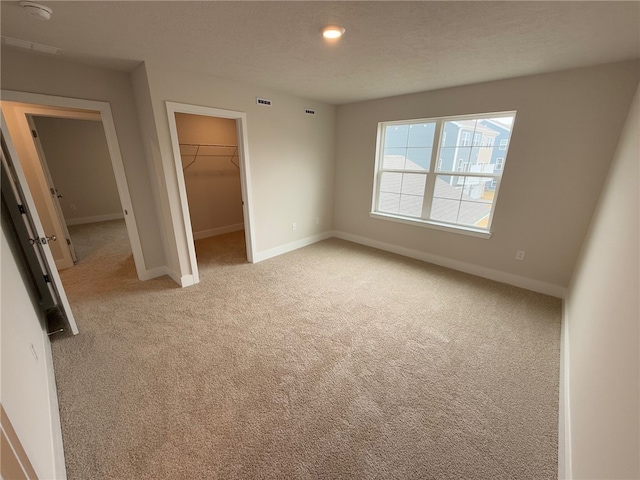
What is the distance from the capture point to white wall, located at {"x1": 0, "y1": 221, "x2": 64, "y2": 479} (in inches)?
38.4

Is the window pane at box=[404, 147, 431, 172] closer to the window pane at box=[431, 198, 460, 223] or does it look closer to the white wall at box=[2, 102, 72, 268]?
the window pane at box=[431, 198, 460, 223]

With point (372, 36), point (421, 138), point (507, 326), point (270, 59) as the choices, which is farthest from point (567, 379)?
point (270, 59)

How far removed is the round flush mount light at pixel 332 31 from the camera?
171 cm

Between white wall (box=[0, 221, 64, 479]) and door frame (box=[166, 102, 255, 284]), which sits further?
door frame (box=[166, 102, 255, 284])

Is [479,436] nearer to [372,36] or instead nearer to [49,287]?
[372,36]

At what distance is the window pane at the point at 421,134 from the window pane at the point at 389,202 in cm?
83

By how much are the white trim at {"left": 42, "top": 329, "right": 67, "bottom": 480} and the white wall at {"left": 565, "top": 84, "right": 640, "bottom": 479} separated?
231cm

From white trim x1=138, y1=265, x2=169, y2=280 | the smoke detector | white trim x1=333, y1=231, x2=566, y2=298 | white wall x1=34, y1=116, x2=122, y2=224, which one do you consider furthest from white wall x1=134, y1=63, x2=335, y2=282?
white wall x1=34, y1=116, x2=122, y2=224

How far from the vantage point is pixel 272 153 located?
11.9ft

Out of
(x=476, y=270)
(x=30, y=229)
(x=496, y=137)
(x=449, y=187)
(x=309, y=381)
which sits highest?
(x=496, y=137)

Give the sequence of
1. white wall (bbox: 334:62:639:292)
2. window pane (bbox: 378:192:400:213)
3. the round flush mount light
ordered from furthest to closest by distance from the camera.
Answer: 1. window pane (bbox: 378:192:400:213)
2. white wall (bbox: 334:62:639:292)
3. the round flush mount light

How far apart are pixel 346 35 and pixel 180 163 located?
6.92 ft

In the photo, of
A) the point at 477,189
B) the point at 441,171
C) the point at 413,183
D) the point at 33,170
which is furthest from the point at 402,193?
the point at 33,170

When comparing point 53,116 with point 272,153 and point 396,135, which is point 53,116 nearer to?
point 272,153
